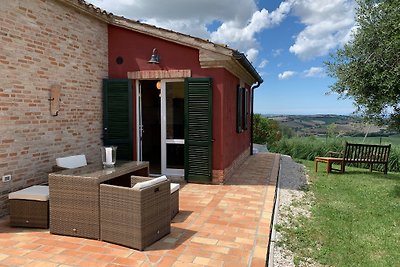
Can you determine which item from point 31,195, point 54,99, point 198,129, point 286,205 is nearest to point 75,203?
point 31,195

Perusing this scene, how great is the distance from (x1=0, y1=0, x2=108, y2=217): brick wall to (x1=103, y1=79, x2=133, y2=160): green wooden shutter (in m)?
0.22

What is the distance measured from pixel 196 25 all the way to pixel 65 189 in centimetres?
1095

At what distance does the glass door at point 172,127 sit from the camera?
768 cm

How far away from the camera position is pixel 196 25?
534 inches

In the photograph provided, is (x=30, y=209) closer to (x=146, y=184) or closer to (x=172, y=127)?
(x=146, y=184)

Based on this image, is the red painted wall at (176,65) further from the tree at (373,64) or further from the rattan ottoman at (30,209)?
the rattan ottoman at (30,209)

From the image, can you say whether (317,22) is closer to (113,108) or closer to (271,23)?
(271,23)

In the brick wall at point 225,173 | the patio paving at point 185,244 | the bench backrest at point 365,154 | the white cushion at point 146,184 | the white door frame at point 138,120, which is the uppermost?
the white door frame at point 138,120

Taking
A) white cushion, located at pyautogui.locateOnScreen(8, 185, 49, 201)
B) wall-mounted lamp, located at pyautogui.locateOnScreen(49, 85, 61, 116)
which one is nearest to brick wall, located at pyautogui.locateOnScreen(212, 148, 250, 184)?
wall-mounted lamp, located at pyautogui.locateOnScreen(49, 85, 61, 116)

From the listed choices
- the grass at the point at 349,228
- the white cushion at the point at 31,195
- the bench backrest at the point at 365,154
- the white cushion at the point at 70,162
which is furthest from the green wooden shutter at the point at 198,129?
the bench backrest at the point at 365,154

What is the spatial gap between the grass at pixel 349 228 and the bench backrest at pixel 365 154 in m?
2.15

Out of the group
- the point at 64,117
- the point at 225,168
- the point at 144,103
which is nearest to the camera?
the point at 64,117

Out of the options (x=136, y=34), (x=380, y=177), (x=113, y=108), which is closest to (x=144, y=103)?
(x=113, y=108)

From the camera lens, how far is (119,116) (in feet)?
25.6
